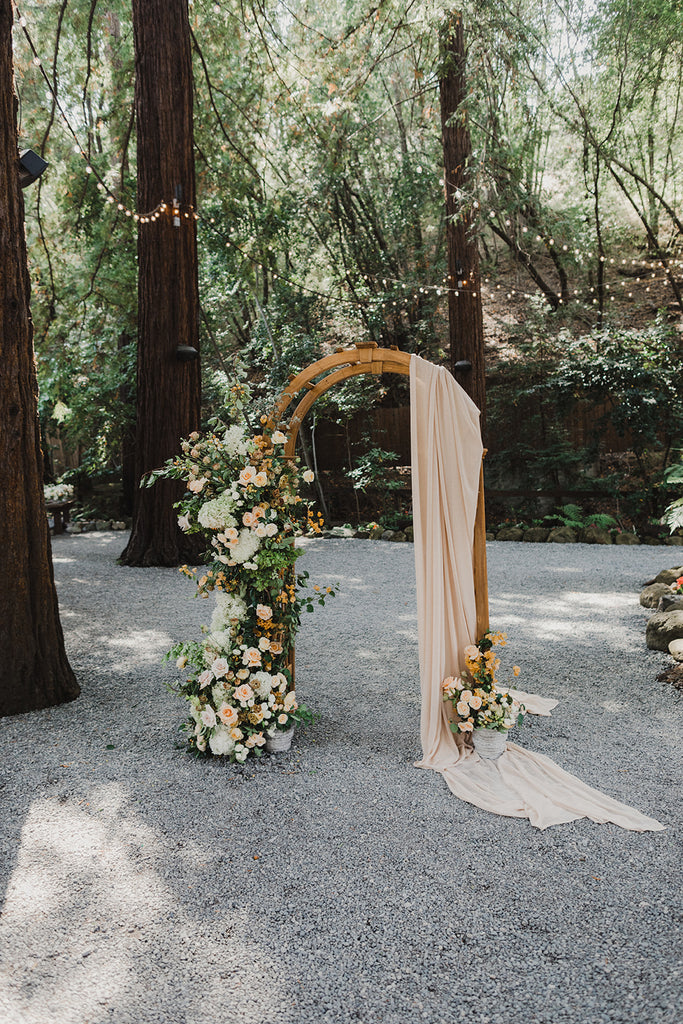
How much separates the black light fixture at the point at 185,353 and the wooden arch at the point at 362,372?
160 inches

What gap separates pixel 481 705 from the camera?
2945 mm

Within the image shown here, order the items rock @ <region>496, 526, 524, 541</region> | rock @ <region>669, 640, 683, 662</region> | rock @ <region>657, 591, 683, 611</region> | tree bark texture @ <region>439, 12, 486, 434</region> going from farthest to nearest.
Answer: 1. rock @ <region>496, 526, 524, 541</region>
2. tree bark texture @ <region>439, 12, 486, 434</region>
3. rock @ <region>657, 591, 683, 611</region>
4. rock @ <region>669, 640, 683, 662</region>

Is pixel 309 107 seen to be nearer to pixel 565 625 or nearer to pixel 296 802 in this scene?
pixel 565 625

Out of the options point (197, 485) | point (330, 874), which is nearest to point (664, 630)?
point (330, 874)

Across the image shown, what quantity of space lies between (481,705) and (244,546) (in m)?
1.20

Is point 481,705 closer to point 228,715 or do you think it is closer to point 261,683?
point 261,683

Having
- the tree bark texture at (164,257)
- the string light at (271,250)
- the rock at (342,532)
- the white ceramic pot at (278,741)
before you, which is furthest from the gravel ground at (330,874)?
the rock at (342,532)

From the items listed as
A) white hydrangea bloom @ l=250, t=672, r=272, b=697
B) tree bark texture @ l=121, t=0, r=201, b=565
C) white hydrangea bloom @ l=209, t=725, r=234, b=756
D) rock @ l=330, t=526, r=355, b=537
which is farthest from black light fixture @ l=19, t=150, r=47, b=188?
rock @ l=330, t=526, r=355, b=537

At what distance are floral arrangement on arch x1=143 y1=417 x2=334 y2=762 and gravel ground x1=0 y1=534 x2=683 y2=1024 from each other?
0.19 meters

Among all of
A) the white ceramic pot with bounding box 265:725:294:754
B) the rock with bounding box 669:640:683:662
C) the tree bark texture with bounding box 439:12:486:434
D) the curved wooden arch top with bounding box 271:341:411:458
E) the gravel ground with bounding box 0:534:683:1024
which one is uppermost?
the tree bark texture with bounding box 439:12:486:434

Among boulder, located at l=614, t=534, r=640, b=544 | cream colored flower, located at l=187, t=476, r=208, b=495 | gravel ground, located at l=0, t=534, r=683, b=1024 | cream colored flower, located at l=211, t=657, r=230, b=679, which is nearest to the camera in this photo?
gravel ground, located at l=0, t=534, r=683, b=1024

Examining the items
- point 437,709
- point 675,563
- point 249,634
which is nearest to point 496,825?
point 437,709

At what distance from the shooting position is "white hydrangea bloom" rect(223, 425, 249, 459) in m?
2.92

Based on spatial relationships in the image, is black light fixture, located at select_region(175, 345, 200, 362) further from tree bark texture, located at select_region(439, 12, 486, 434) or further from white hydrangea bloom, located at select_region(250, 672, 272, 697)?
white hydrangea bloom, located at select_region(250, 672, 272, 697)
